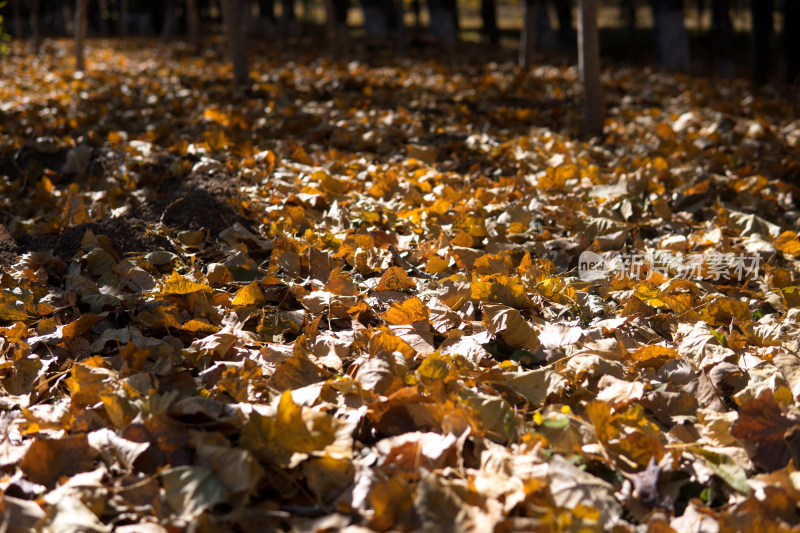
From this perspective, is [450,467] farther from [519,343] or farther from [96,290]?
[96,290]

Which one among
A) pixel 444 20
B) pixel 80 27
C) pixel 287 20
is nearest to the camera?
pixel 80 27

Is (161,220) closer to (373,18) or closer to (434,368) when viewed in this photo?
(434,368)

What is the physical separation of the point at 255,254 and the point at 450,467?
5.24 feet

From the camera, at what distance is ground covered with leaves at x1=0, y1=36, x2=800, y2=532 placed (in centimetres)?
137

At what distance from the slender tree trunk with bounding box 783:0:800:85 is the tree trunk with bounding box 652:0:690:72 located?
3008mm

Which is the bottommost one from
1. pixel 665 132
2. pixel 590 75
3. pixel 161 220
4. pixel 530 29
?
pixel 161 220

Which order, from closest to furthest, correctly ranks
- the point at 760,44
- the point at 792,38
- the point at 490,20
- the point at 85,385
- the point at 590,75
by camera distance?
the point at 85,385
the point at 590,75
the point at 792,38
the point at 760,44
the point at 490,20

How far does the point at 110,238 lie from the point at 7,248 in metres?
0.41

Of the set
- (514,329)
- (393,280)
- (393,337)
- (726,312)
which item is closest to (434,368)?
(393,337)

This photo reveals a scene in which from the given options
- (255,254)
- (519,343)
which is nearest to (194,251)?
(255,254)

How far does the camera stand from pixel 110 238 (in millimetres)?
2717

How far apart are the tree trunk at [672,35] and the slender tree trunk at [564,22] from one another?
4.79 meters

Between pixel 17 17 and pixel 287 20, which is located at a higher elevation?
pixel 17 17

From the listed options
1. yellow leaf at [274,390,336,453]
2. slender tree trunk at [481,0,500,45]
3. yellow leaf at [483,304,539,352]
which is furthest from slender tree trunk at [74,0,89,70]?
slender tree trunk at [481,0,500,45]
